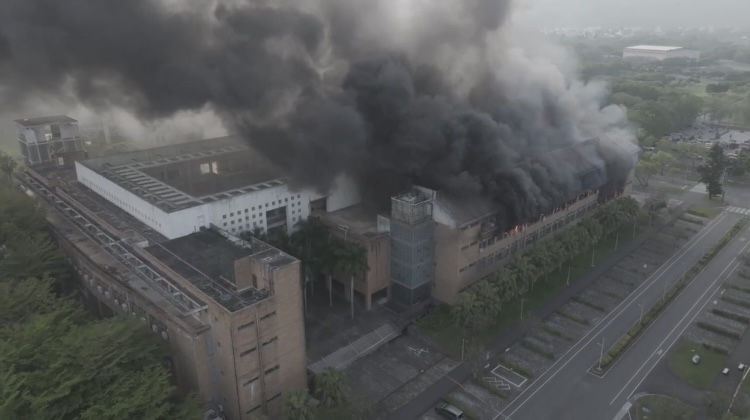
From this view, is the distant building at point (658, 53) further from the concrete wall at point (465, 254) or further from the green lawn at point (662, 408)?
the green lawn at point (662, 408)

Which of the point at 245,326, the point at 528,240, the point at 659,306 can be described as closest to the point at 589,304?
the point at 659,306

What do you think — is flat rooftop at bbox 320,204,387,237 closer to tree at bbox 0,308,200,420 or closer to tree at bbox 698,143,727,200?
tree at bbox 0,308,200,420

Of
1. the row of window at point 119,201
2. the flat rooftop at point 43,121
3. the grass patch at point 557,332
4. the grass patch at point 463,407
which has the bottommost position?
the grass patch at point 463,407

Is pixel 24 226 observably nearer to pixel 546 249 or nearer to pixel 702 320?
pixel 546 249

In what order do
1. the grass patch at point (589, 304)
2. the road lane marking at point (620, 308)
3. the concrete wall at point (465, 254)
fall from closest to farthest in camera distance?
the road lane marking at point (620, 308) < the concrete wall at point (465, 254) < the grass patch at point (589, 304)

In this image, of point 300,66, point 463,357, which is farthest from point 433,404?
point 300,66

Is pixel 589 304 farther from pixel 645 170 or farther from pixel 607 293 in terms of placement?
pixel 645 170

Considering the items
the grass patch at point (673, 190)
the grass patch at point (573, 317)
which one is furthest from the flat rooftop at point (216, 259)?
the grass patch at point (673, 190)
